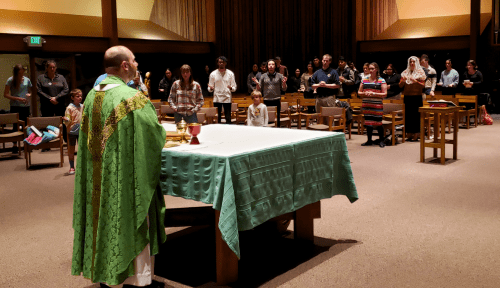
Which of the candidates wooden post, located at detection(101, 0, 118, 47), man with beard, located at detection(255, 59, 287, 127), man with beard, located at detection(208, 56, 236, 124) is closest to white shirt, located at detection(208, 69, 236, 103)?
man with beard, located at detection(208, 56, 236, 124)

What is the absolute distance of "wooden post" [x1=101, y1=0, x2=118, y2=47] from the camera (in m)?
13.3

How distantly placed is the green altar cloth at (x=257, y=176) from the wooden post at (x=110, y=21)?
32.7 feet

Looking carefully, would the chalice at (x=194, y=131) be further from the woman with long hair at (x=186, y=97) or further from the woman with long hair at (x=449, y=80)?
the woman with long hair at (x=449, y=80)

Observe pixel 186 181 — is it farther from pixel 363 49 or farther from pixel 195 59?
pixel 363 49

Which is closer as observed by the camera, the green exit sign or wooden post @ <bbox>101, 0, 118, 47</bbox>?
the green exit sign

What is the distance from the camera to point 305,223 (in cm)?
429

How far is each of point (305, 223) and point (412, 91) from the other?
6051 millimetres

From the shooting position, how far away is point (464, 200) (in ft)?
18.4

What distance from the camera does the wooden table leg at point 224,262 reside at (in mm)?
3463

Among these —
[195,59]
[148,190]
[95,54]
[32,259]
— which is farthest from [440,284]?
[195,59]

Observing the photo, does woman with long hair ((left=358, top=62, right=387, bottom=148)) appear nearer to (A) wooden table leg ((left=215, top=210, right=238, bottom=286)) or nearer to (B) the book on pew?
(B) the book on pew

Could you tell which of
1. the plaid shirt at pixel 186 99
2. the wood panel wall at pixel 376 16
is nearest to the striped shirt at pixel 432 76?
the plaid shirt at pixel 186 99

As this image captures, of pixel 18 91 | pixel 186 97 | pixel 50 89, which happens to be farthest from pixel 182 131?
pixel 18 91

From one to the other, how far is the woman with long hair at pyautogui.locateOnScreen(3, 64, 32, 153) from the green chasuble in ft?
24.7
